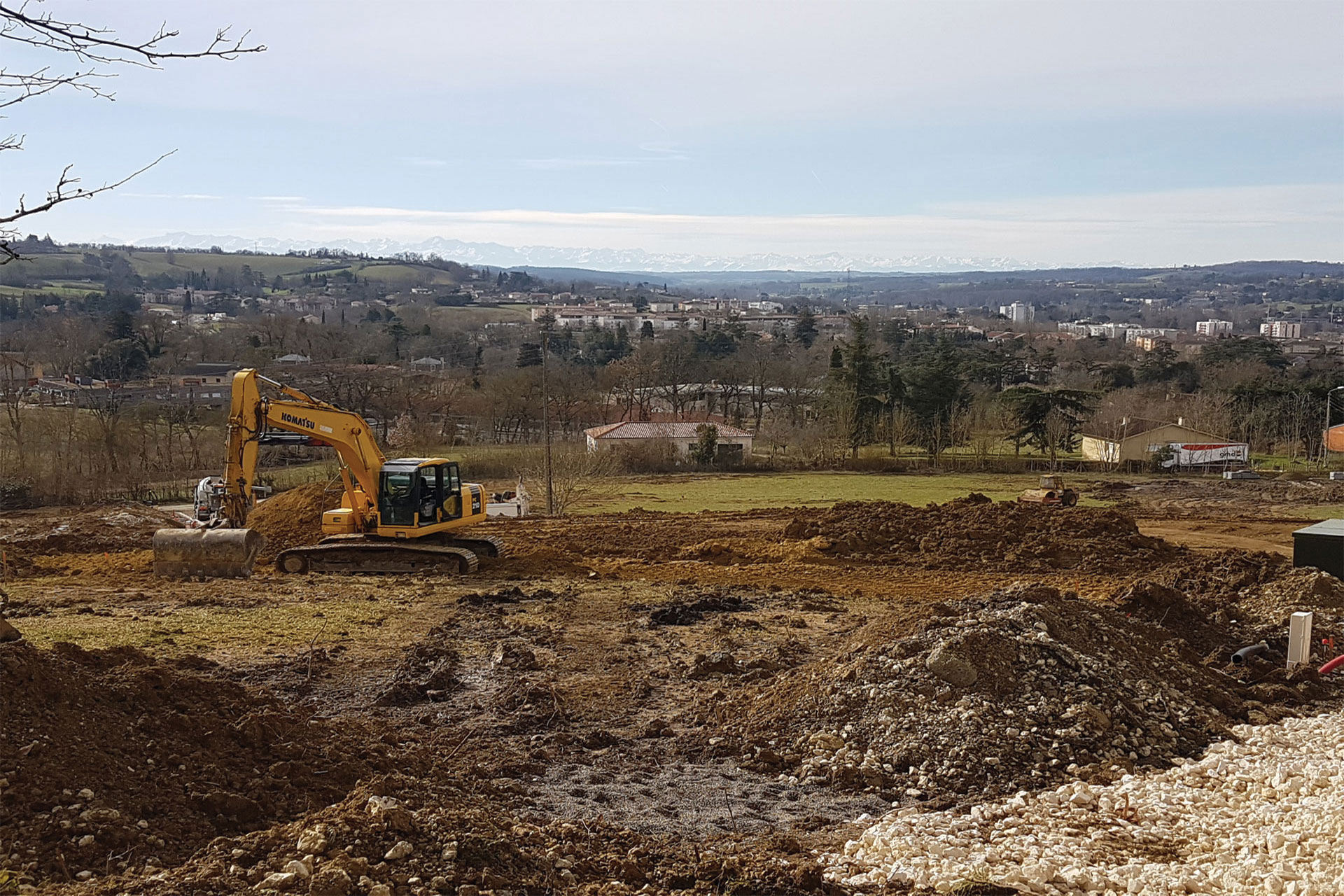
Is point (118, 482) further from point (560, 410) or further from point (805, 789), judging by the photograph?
point (805, 789)

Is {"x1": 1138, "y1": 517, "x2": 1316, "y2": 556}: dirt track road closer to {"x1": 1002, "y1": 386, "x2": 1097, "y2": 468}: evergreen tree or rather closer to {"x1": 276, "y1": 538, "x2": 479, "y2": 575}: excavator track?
{"x1": 276, "y1": 538, "x2": 479, "y2": 575}: excavator track

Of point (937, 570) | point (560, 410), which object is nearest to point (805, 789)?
point (937, 570)

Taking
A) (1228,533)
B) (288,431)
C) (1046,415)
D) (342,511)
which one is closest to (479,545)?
(342,511)

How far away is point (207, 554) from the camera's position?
19.5 m

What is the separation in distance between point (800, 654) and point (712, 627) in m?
2.38

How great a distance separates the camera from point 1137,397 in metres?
64.7

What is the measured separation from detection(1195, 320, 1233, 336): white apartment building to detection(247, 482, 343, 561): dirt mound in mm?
134700

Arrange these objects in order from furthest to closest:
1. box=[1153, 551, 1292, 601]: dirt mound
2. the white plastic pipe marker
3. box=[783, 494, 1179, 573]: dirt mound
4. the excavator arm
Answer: box=[783, 494, 1179, 573]: dirt mound, the excavator arm, box=[1153, 551, 1292, 601]: dirt mound, the white plastic pipe marker

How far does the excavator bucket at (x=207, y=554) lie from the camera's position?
763 inches

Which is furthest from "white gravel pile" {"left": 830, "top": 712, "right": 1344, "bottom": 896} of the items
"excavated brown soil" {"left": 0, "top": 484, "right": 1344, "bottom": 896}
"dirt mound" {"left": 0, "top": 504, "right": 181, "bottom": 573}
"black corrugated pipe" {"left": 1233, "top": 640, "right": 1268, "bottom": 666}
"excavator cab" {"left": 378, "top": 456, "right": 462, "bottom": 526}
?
"dirt mound" {"left": 0, "top": 504, "right": 181, "bottom": 573}

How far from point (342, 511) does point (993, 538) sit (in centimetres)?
1374

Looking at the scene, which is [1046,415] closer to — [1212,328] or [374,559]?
[374,559]

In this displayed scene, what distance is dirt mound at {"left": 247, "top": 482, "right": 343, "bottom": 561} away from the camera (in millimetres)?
23750

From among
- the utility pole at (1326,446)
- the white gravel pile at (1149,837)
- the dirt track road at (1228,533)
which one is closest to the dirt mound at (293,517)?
the white gravel pile at (1149,837)
